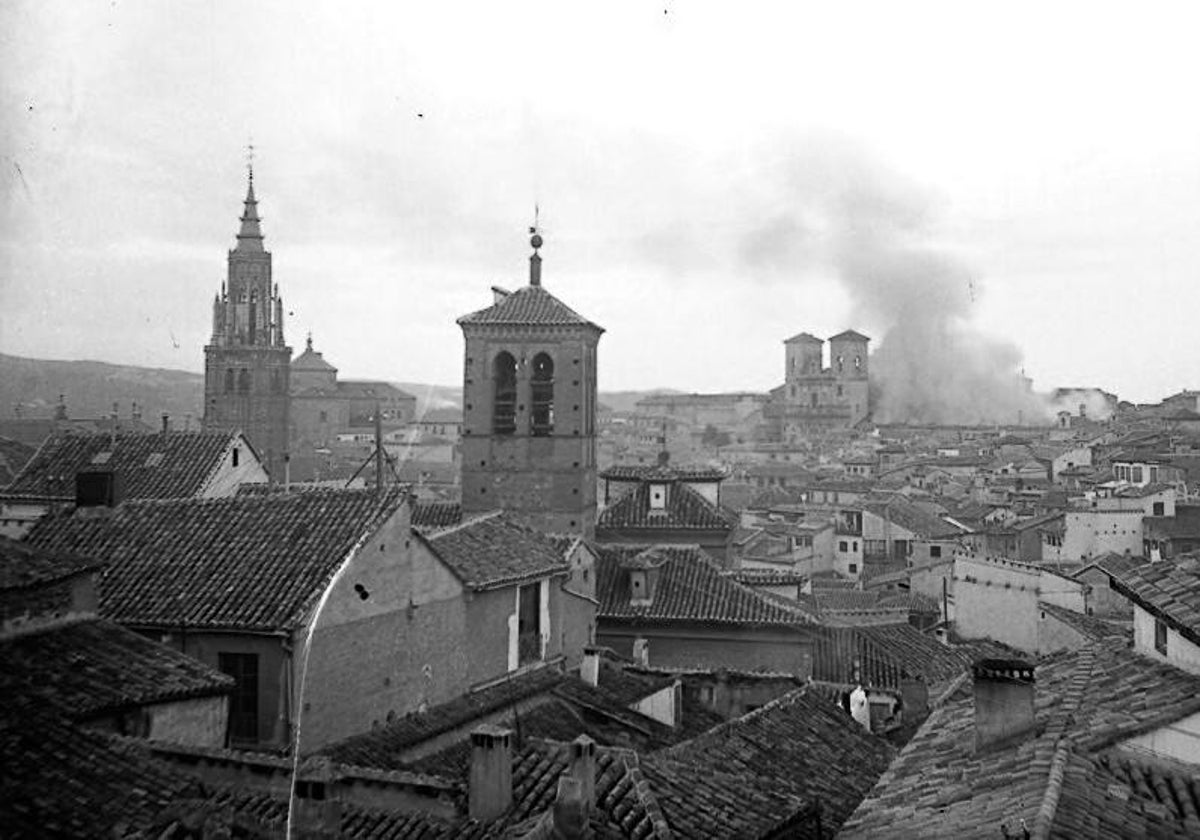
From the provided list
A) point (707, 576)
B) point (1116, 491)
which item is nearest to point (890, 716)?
point (707, 576)

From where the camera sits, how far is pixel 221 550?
1608 cm

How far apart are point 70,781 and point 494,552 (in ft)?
37.5

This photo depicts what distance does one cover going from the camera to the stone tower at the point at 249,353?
78.1 metres

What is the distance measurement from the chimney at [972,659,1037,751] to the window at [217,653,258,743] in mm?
7481

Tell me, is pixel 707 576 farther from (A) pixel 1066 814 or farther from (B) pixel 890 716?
(A) pixel 1066 814

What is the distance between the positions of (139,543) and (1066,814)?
39.0 ft

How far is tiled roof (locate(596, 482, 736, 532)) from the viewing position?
2823cm

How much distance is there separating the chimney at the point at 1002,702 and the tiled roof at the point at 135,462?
15988 mm

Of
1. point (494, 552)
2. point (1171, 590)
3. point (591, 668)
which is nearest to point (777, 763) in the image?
point (1171, 590)

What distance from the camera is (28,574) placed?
449 inches

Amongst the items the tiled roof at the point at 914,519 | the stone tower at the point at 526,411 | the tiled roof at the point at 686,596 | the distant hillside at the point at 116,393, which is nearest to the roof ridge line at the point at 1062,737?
the tiled roof at the point at 686,596

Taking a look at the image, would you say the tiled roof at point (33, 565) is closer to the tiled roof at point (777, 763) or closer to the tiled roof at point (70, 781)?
the tiled roof at point (70, 781)

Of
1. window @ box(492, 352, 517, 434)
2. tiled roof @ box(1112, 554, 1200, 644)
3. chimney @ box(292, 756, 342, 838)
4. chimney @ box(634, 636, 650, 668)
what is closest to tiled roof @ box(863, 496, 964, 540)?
window @ box(492, 352, 517, 434)

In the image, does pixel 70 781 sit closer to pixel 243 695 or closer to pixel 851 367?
pixel 243 695
